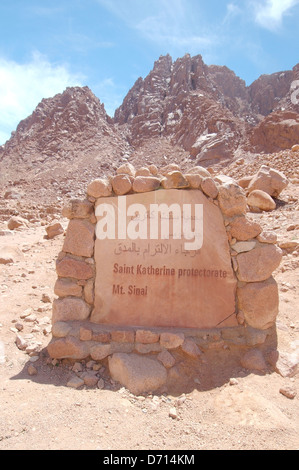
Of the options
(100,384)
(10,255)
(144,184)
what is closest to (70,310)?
(100,384)

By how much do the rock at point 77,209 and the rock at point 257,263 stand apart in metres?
1.74

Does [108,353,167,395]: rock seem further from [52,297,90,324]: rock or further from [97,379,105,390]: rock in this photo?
[52,297,90,324]: rock

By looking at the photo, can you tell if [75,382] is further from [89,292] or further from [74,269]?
[74,269]

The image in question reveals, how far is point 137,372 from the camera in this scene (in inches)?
117

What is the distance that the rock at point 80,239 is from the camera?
3564 millimetres

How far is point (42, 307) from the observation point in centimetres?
448

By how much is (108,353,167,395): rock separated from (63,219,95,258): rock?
1133 mm

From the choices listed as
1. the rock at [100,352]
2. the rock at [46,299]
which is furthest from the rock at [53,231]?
the rock at [100,352]

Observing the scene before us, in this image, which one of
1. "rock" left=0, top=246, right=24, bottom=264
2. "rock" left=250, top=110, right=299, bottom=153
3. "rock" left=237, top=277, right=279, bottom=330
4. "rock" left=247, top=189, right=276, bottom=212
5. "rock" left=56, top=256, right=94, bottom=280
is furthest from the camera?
"rock" left=250, top=110, right=299, bottom=153

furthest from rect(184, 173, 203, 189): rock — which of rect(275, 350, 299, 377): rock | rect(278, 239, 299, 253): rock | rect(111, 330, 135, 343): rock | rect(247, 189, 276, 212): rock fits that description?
rect(247, 189, 276, 212): rock

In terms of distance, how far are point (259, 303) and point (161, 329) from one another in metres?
1.06

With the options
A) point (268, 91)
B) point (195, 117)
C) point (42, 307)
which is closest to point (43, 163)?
point (195, 117)

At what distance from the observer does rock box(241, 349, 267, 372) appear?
10.4 ft
